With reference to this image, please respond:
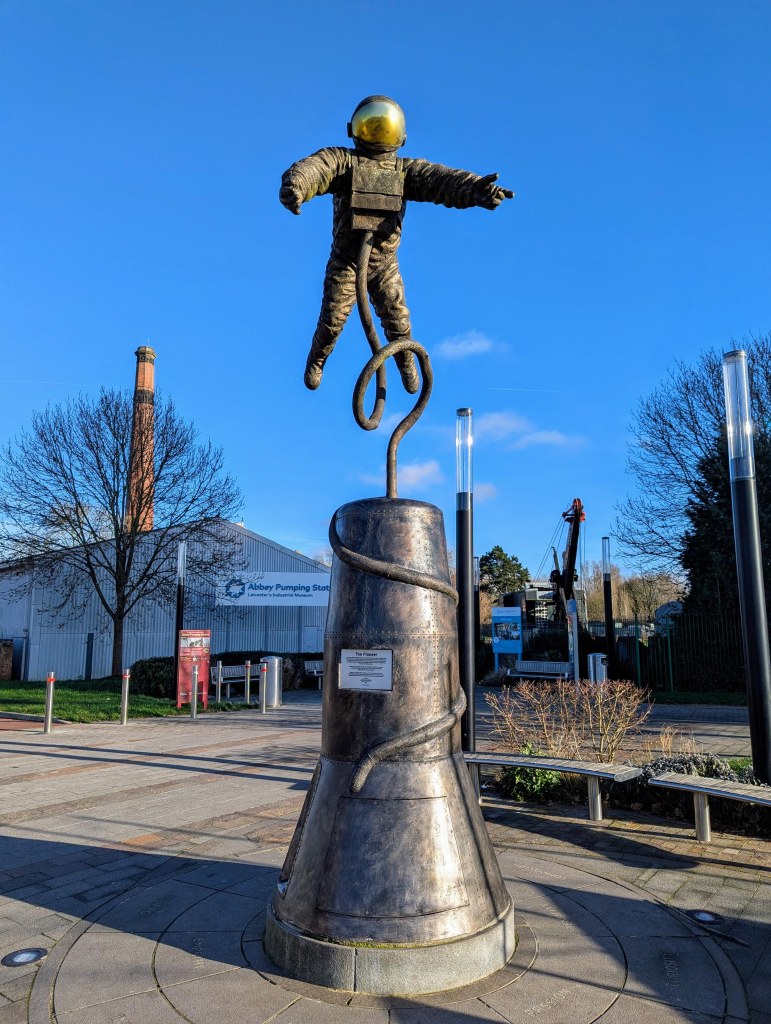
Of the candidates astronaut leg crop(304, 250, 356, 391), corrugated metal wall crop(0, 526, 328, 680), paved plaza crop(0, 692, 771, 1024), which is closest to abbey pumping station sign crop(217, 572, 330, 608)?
corrugated metal wall crop(0, 526, 328, 680)

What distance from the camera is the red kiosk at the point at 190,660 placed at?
1566cm

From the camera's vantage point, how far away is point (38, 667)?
87.4ft

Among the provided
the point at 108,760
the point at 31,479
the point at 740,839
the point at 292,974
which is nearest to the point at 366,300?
the point at 292,974

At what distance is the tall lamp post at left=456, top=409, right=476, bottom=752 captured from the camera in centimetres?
765

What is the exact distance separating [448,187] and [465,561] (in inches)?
167

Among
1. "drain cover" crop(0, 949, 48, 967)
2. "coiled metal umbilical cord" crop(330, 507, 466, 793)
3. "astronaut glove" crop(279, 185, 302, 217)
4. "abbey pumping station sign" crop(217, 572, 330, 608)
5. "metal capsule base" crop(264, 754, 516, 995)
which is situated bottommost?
"drain cover" crop(0, 949, 48, 967)

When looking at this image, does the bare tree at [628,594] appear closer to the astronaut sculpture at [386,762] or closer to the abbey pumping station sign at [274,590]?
the abbey pumping station sign at [274,590]

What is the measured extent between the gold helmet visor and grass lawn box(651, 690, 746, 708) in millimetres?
16219

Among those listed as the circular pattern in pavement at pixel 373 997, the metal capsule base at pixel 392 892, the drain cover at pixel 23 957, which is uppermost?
the metal capsule base at pixel 392 892

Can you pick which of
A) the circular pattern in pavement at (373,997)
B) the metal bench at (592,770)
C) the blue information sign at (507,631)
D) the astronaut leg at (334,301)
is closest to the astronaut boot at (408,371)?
the astronaut leg at (334,301)

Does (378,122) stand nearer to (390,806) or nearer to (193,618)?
(390,806)

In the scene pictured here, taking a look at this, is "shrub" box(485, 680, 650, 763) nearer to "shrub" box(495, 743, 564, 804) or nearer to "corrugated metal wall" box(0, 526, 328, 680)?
"shrub" box(495, 743, 564, 804)

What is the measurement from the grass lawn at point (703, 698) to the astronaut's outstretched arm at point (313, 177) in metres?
16.3

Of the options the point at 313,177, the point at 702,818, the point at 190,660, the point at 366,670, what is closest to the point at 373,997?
the point at 366,670
